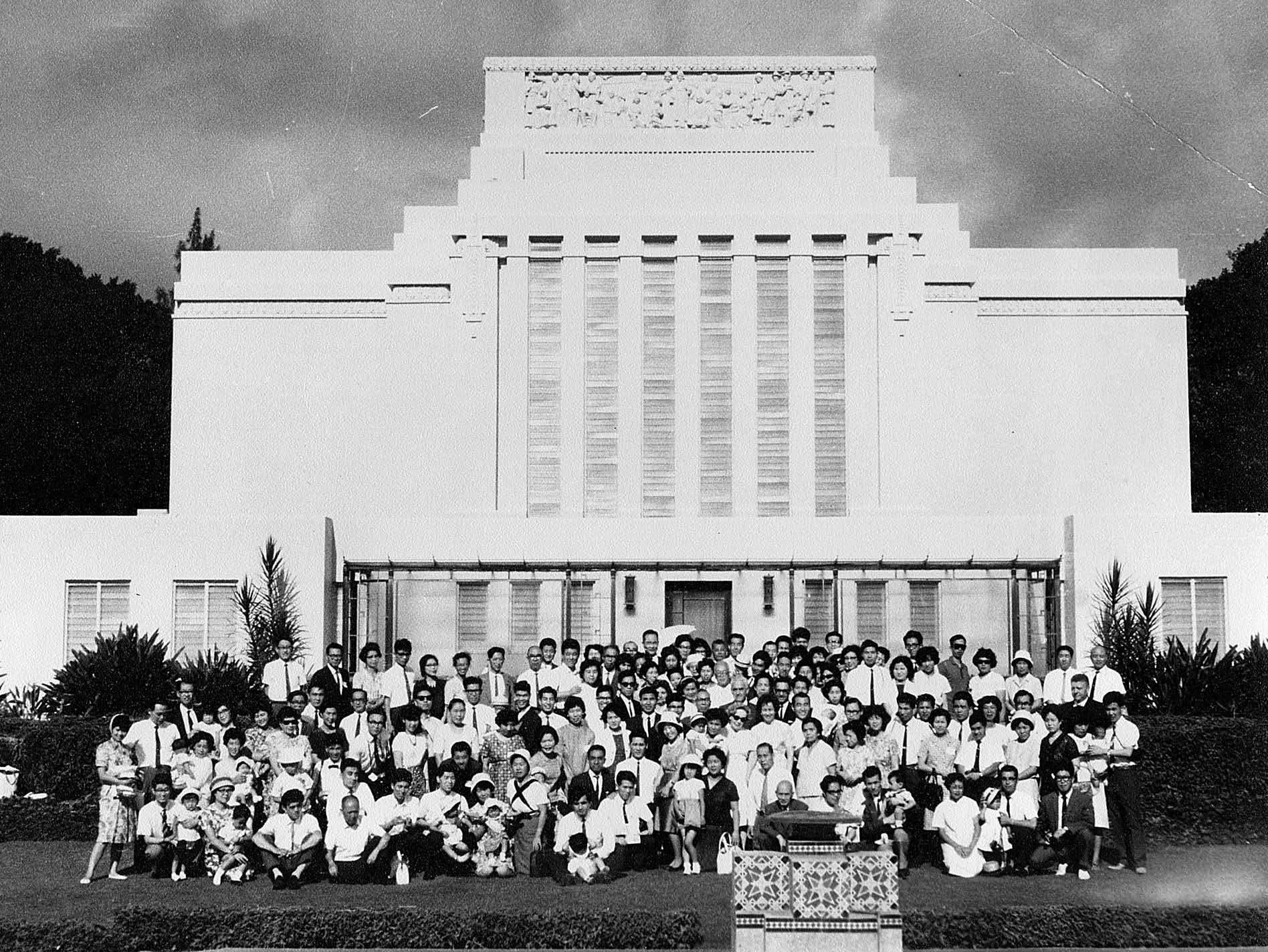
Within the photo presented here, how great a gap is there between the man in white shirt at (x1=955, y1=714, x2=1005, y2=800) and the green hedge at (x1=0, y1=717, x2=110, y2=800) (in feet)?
29.8

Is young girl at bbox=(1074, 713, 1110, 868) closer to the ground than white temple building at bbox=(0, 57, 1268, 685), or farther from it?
closer to the ground

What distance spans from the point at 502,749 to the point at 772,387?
12.9 metres

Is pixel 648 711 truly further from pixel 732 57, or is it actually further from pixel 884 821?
pixel 732 57

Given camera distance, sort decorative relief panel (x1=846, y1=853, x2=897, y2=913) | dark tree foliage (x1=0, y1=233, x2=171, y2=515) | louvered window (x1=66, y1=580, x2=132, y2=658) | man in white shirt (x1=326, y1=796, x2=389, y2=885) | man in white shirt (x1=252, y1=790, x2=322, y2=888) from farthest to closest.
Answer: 1. dark tree foliage (x1=0, y1=233, x2=171, y2=515)
2. louvered window (x1=66, y1=580, x2=132, y2=658)
3. man in white shirt (x1=326, y1=796, x2=389, y2=885)
4. man in white shirt (x1=252, y1=790, x2=322, y2=888)
5. decorative relief panel (x1=846, y1=853, x2=897, y2=913)

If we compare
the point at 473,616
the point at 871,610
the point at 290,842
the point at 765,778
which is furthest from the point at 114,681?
the point at 871,610

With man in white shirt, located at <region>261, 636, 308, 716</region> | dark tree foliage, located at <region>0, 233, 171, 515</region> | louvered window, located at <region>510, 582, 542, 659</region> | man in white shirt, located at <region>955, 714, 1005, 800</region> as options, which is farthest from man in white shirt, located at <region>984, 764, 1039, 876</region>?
dark tree foliage, located at <region>0, 233, 171, 515</region>

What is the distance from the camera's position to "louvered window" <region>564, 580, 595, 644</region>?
2294cm

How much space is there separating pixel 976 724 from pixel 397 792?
5.45m

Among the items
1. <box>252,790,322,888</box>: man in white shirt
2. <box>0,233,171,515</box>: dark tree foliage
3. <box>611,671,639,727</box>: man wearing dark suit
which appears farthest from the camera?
<box>0,233,171,515</box>: dark tree foliage

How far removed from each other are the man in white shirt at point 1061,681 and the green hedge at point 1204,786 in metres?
0.90

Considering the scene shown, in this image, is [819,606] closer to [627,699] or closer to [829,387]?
[829,387]

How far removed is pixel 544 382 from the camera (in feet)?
87.5

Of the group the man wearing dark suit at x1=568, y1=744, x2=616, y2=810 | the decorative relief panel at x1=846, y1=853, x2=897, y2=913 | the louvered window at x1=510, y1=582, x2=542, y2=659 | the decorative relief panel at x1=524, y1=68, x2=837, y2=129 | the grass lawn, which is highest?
the decorative relief panel at x1=524, y1=68, x2=837, y2=129

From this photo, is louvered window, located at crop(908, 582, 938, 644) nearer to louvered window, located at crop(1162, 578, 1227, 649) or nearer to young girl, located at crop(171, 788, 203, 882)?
louvered window, located at crop(1162, 578, 1227, 649)
